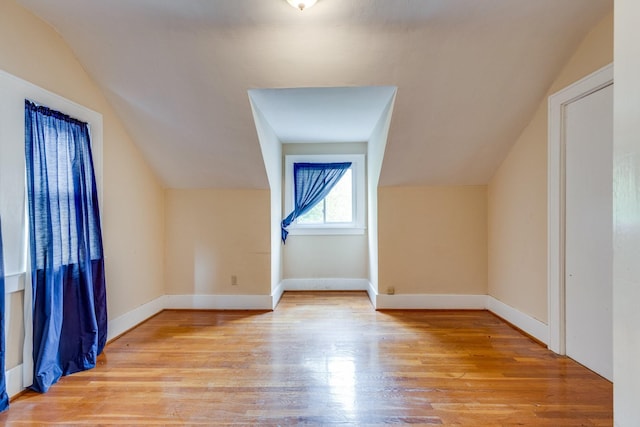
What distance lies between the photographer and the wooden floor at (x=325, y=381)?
1.67m

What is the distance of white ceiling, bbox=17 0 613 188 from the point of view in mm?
1973

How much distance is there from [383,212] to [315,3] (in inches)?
90.6

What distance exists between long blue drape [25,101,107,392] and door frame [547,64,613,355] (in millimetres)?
3560

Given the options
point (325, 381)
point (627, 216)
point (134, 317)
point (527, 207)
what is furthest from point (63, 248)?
point (527, 207)

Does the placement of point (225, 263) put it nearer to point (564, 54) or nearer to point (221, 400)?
point (221, 400)

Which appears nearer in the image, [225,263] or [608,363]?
[608,363]

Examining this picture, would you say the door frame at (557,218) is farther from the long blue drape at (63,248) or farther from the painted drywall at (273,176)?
the long blue drape at (63,248)

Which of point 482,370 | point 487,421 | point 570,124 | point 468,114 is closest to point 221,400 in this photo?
point 487,421

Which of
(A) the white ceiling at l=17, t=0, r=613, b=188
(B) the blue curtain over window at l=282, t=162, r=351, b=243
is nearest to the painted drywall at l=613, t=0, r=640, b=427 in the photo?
(A) the white ceiling at l=17, t=0, r=613, b=188

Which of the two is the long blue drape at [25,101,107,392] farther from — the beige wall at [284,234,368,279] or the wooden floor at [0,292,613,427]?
the beige wall at [284,234,368,279]

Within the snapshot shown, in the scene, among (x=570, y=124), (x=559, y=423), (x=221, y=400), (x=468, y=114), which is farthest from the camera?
(x=468, y=114)

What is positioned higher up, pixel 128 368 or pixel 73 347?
pixel 73 347

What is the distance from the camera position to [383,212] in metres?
3.62

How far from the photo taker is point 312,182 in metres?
4.45
